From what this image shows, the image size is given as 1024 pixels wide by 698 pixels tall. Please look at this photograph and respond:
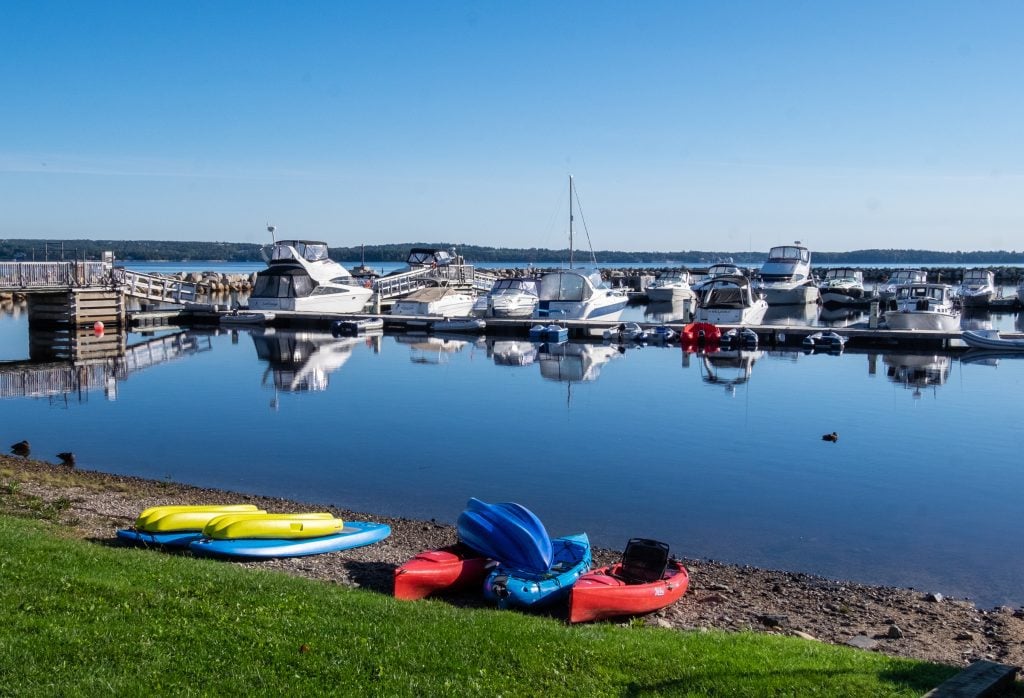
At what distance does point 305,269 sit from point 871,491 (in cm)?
3853

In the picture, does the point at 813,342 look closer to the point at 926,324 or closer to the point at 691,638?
the point at 926,324

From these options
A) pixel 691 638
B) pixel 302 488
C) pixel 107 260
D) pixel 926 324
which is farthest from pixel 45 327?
pixel 691 638

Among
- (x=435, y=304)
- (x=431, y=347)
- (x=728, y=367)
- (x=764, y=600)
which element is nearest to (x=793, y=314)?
(x=435, y=304)

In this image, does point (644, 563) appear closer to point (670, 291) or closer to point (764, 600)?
point (764, 600)

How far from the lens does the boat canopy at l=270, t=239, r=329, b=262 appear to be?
168 ft

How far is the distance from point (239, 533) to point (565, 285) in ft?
123

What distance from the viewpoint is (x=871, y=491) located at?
17812mm

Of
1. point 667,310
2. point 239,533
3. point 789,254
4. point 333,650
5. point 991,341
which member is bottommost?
point 239,533

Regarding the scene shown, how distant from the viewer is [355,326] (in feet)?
152

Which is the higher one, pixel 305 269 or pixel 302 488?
pixel 305 269

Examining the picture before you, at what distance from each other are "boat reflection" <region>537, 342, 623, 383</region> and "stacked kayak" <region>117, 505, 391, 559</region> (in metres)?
20.3

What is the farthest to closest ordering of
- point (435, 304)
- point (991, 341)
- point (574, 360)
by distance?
point (435, 304), point (991, 341), point (574, 360)

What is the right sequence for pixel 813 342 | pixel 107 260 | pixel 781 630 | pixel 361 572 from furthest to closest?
pixel 107 260
pixel 813 342
pixel 361 572
pixel 781 630

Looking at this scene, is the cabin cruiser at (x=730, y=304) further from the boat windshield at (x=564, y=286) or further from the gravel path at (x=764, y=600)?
the gravel path at (x=764, y=600)
